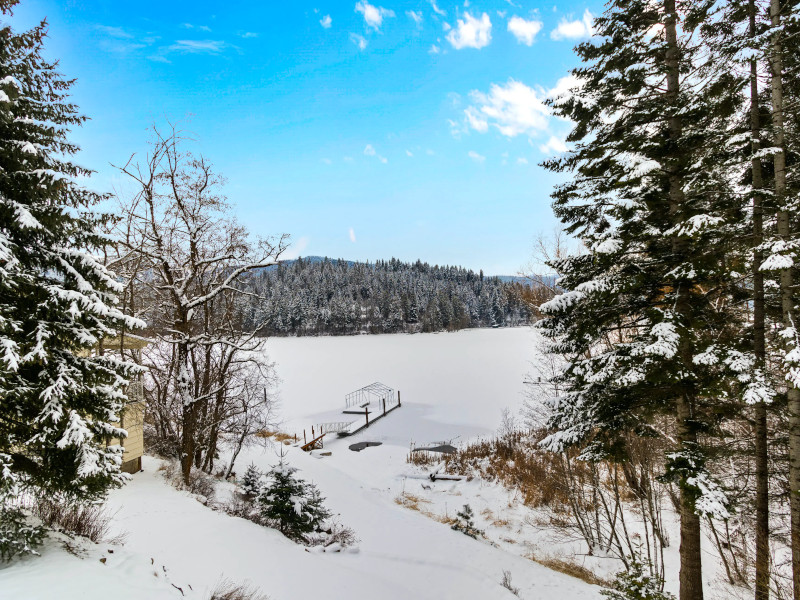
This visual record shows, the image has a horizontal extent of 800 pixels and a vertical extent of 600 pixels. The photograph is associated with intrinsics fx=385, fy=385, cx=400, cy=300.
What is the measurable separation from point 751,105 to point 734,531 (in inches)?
384

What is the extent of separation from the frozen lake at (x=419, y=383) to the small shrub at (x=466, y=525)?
36.9ft

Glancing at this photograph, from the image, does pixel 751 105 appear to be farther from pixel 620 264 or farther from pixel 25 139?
pixel 25 139

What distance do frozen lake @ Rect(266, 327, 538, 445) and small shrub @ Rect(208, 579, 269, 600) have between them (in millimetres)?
17620

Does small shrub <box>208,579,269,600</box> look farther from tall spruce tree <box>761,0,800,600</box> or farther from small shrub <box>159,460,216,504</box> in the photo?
tall spruce tree <box>761,0,800,600</box>

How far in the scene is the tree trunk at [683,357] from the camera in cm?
632

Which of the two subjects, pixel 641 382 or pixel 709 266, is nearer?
pixel 709 266

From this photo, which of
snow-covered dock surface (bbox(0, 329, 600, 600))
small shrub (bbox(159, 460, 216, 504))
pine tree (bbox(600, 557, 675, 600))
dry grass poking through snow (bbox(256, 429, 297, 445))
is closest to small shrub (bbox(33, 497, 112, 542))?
snow-covered dock surface (bbox(0, 329, 600, 600))

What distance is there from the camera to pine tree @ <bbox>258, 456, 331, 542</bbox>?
935 centimetres

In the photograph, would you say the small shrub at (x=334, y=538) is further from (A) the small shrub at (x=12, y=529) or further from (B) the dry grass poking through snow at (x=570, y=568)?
(A) the small shrub at (x=12, y=529)

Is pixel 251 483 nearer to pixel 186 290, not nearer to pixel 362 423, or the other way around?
pixel 186 290

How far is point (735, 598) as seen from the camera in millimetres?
8406

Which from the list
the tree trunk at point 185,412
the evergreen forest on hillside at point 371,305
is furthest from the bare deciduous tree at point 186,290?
the evergreen forest on hillside at point 371,305

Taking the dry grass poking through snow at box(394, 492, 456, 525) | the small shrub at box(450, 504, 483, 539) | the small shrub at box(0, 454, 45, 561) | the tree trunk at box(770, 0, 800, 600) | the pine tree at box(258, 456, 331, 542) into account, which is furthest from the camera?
the dry grass poking through snow at box(394, 492, 456, 525)

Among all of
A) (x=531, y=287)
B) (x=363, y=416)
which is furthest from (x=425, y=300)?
(x=531, y=287)
